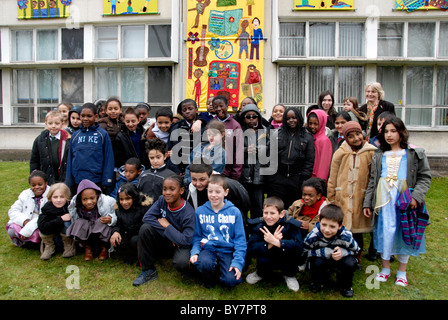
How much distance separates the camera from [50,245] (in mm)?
3947

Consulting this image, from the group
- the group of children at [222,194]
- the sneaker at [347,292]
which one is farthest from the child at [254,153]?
the sneaker at [347,292]

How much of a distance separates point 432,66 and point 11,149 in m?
12.9

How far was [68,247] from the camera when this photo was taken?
394cm

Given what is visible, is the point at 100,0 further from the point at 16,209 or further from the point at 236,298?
the point at 236,298

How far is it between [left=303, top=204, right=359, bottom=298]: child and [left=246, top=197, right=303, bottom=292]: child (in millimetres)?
173

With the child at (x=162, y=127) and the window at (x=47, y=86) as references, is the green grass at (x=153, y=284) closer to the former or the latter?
the child at (x=162, y=127)

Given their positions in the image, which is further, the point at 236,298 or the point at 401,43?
the point at 401,43

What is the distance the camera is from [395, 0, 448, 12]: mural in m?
8.84

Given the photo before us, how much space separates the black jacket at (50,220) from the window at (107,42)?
7.35 meters

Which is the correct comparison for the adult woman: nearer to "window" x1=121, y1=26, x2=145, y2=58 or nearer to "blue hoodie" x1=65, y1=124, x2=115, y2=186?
"blue hoodie" x1=65, y1=124, x2=115, y2=186

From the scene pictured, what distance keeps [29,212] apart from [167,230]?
199 centimetres

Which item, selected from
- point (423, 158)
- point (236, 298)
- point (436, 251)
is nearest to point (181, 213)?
point (236, 298)

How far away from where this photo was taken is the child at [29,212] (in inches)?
157

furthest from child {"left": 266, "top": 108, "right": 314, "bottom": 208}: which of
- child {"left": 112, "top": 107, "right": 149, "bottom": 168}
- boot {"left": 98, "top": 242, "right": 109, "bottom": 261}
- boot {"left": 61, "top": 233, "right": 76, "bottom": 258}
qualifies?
boot {"left": 61, "top": 233, "right": 76, "bottom": 258}
